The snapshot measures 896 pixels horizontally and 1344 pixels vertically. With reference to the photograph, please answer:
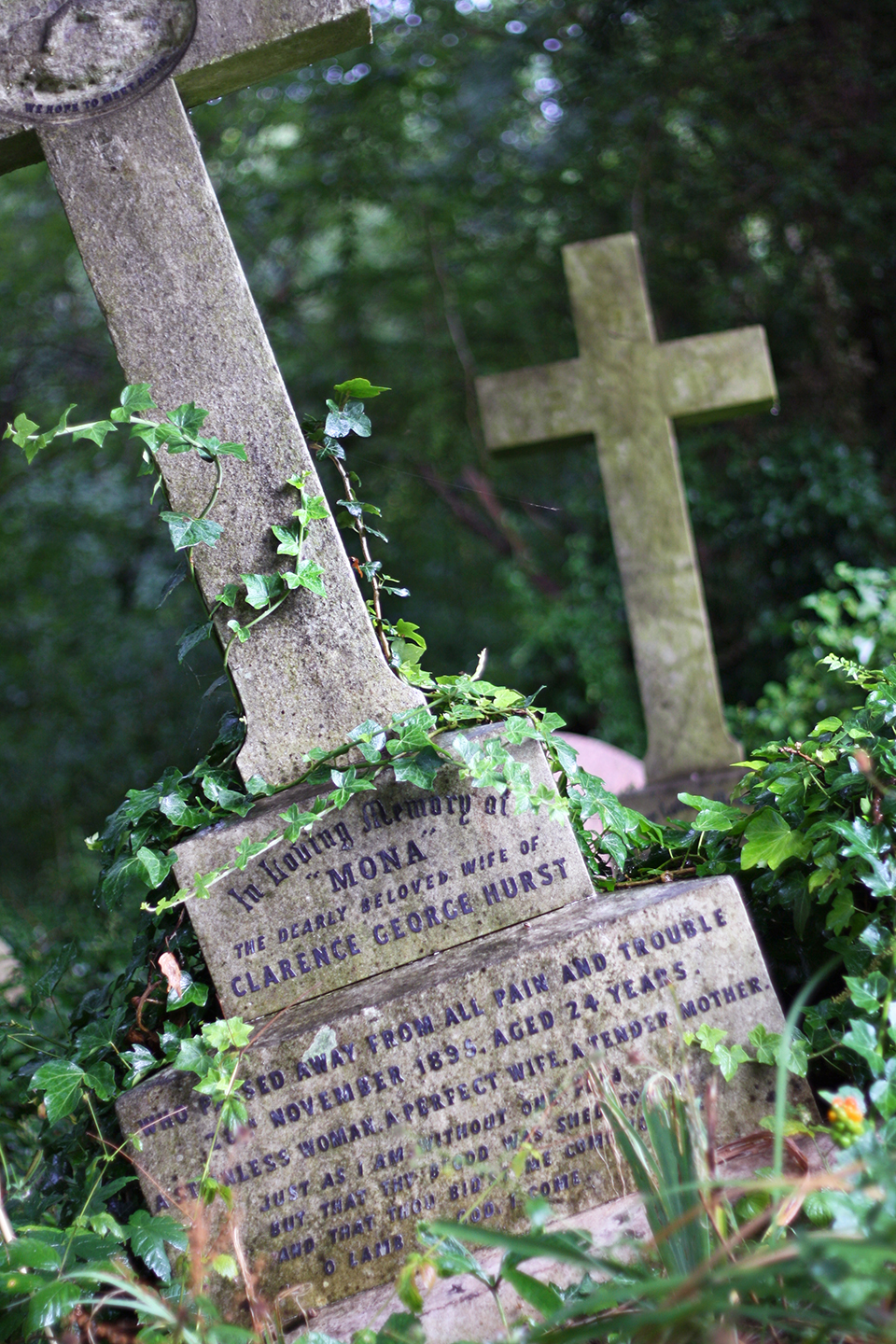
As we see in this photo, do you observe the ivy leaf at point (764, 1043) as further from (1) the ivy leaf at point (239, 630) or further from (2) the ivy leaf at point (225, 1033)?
(1) the ivy leaf at point (239, 630)

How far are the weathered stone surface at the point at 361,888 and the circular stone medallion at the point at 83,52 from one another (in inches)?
60.6

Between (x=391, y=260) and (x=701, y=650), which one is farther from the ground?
(x=391, y=260)

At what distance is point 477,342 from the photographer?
8016mm

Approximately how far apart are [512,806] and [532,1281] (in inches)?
35.0

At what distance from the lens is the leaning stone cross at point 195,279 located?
230cm

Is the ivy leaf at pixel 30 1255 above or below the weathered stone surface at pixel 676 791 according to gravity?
above

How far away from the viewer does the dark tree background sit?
570 cm

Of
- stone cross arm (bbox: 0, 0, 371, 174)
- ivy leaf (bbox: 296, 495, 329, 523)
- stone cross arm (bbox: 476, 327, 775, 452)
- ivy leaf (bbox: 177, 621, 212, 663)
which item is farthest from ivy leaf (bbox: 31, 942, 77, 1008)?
stone cross arm (bbox: 476, 327, 775, 452)

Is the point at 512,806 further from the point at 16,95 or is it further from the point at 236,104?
the point at 236,104

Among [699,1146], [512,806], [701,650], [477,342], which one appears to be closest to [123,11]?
[512,806]

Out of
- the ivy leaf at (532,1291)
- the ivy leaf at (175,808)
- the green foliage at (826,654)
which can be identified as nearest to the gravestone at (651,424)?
the green foliage at (826,654)

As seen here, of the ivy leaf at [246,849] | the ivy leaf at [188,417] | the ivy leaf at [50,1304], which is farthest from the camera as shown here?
the ivy leaf at [188,417]

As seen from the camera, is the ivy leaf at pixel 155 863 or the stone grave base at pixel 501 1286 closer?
the stone grave base at pixel 501 1286

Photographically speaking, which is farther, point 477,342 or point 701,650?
point 477,342
